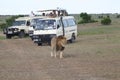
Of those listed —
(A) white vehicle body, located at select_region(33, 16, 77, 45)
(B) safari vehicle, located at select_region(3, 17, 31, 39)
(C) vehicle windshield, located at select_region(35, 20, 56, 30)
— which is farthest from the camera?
(B) safari vehicle, located at select_region(3, 17, 31, 39)

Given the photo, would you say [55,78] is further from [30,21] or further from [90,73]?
[30,21]

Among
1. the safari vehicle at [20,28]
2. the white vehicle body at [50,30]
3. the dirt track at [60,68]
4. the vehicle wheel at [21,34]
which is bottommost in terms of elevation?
the vehicle wheel at [21,34]

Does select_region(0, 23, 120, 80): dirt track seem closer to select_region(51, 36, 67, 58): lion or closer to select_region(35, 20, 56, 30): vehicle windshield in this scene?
select_region(51, 36, 67, 58): lion

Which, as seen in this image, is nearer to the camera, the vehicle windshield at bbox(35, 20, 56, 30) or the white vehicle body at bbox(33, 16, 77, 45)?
the white vehicle body at bbox(33, 16, 77, 45)

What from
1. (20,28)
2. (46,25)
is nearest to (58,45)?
(46,25)

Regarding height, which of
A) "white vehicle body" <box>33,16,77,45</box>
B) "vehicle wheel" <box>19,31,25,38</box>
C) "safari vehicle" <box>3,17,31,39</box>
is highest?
A: "white vehicle body" <box>33,16,77,45</box>

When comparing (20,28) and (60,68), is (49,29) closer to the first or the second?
(20,28)

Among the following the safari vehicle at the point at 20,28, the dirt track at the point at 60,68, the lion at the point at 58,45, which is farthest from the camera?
the safari vehicle at the point at 20,28

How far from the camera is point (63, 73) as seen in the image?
16.6m

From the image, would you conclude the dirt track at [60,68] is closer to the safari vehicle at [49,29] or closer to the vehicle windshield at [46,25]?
the safari vehicle at [49,29]

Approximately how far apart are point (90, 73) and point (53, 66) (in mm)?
2939

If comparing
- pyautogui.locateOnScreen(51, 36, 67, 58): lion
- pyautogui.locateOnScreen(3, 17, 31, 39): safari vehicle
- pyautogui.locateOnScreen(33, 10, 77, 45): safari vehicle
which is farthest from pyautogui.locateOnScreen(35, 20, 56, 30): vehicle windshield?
pyautogui.locateOnScreen(3, 17, 31, 39): safari vehicle

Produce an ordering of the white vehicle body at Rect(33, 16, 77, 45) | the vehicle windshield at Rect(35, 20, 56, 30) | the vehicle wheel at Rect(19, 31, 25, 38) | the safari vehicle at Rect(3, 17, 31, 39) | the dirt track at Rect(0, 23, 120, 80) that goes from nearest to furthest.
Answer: the dirt track at Rect(0, 23, 120, 80)
the white vehicle body at Rect(33, 16, 77, 45)
the vehicle windshield at Rect(35, 20, 56, 30)
the safari vehicle at Rect(3, 17, 31, 39)
the vehicle wheel at Rect(19, 31, 25, 38)

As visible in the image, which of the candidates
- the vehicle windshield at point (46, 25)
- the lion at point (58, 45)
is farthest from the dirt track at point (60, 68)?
the vehicle windshield at point (46, 25)
